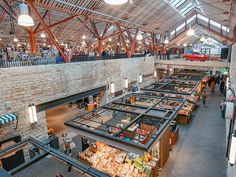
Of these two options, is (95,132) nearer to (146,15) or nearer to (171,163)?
(171,163)

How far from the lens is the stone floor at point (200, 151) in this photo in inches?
273

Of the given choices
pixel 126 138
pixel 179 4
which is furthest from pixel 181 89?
pixel 179 4

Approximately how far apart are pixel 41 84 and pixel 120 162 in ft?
15.9

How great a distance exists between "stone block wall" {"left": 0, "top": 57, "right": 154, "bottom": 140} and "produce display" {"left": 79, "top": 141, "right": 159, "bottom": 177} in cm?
296

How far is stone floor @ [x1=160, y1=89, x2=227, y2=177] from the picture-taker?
6.94 m

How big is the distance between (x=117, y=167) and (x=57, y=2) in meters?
7.63

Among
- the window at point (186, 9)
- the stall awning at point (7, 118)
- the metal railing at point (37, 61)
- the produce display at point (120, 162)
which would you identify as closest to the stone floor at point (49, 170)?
the produce display at point (120, 162)

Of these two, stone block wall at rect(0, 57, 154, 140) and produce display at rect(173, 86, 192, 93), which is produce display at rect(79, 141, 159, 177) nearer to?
stone block wall at rect(0, 57, 154, 140)

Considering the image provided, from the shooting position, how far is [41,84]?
25.4ft

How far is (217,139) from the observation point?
9461 millimetres

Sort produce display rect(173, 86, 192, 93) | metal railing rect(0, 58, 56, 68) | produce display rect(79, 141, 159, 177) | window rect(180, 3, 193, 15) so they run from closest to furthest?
produce display rect(79, 141, 159, 177) < metal railing rect(0, 58, 56, 68) < produce display rect(173, 86, 192, 93) < window rect(180, 3, 193, 15)

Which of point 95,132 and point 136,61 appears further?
point 136,61

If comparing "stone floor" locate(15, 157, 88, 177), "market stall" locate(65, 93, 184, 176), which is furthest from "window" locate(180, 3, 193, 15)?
"stone floor" locate(15, 157, 88, 177)

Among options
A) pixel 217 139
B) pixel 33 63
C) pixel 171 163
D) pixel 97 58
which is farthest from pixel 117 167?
pixel 97 58
